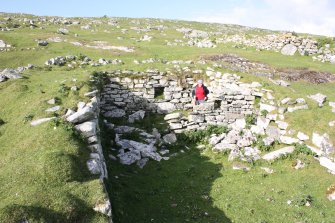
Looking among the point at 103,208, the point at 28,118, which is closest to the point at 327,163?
the point at 103,208

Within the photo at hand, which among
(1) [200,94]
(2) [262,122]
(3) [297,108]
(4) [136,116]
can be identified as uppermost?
(3) [297,108]

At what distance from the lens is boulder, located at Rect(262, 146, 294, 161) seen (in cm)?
2169

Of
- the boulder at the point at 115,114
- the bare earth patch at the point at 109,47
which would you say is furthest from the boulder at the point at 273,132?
the bare earth patch at the point at 109,47

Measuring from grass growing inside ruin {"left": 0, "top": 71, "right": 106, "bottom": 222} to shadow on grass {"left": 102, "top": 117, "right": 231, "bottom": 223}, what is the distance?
233cm

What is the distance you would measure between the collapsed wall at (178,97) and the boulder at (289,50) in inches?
797

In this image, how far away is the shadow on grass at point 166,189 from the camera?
1650cm

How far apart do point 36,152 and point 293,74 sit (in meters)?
27.6

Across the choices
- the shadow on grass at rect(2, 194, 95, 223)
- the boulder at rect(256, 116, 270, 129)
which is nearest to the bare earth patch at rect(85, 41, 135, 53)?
the boulder at rect(256, 116, 270, 129)

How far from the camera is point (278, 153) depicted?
21844 millimetres

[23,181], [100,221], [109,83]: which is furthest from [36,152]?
[109,83]

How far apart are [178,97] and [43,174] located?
16118 mm

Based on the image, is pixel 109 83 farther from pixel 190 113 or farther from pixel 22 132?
pixel 22 132

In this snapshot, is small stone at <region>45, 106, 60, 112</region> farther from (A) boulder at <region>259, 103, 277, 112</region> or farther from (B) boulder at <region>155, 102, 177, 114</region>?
(A) boulder at <region>259, 103, 277, 112</region>

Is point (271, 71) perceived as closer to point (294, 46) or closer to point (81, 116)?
point (294, 46)
